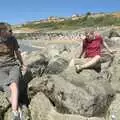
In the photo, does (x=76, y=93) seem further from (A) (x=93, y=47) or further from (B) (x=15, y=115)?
(A) (x=93, y=47)

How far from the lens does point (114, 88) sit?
8.65 meters

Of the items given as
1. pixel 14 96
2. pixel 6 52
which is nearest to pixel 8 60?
pixel 6 52

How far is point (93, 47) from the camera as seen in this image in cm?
1025

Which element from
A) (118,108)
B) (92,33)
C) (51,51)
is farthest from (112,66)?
(51,51)

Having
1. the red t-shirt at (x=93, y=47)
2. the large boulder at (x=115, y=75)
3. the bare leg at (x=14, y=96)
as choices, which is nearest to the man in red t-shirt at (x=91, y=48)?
the red t-shirt at (x=93, y=47)

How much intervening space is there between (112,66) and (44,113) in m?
2.66

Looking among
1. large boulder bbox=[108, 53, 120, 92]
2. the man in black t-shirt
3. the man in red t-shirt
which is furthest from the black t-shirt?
large boulder bbox=[108, 53, 120, 92]

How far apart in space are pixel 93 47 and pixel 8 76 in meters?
2.79

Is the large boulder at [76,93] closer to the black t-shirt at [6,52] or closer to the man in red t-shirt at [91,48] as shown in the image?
the black t-shirt at [6,52]

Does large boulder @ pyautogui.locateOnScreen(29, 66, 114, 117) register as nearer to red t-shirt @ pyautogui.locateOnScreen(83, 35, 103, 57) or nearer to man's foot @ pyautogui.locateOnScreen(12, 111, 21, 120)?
man's foot @ pyautogui.locateOnScreen(12, 111, 21, 120)

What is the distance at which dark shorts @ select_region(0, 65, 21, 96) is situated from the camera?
7.94m

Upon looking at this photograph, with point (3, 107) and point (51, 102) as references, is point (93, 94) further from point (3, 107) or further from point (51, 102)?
point (3, 107)

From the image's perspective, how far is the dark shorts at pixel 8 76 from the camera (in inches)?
313

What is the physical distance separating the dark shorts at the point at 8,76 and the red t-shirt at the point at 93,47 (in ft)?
8.22
